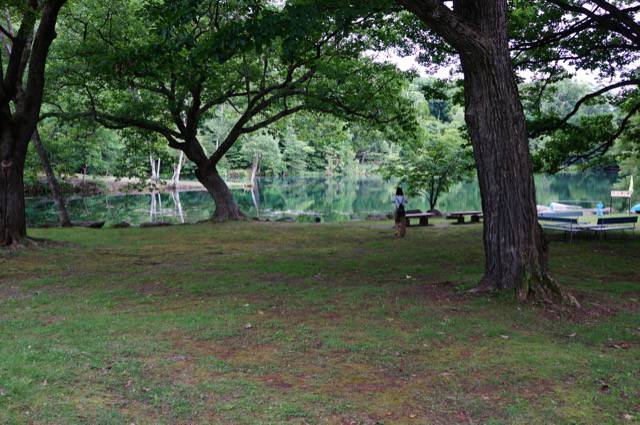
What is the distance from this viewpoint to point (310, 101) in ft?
57.1

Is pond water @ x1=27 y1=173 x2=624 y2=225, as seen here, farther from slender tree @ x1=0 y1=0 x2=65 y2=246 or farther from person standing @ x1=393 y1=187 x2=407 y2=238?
slender tree @ x1=0 y1=0 x2=65 y2=246

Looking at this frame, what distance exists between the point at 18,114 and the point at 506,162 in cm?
1060

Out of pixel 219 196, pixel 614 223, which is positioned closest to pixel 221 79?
pixel 219 196

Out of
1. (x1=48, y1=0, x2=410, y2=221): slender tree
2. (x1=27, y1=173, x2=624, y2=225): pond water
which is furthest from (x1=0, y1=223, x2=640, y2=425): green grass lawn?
(x1=27, y1=173, x2=624, y2=225): pond water

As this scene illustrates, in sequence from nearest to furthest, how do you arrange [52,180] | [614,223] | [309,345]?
[309,345] < [614,223] < [52,180]

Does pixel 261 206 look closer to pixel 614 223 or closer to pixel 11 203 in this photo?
pixel 11 203

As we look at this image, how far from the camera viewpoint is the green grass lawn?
11.9 ft

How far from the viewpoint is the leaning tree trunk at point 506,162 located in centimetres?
650

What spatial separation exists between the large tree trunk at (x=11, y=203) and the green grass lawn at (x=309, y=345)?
1787 mm

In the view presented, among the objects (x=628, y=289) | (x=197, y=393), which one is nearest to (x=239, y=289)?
(x=197, y=393)

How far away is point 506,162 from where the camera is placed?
6.57 metres

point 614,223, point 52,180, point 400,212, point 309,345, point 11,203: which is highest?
point 52,180

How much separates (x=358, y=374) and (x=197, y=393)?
51.8 inches

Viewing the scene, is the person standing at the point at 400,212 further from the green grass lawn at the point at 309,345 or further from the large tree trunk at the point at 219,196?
the large tree trunk at the point at 219,196
